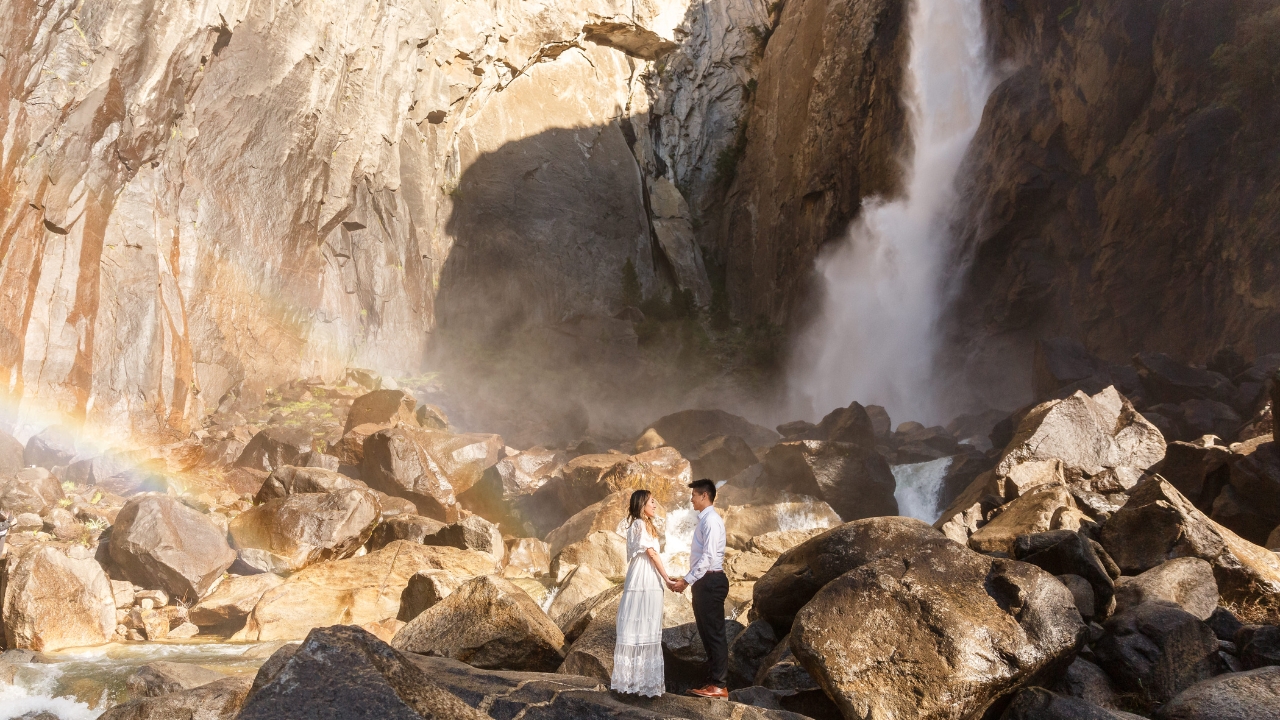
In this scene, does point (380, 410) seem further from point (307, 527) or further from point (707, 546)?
point (707, 546)

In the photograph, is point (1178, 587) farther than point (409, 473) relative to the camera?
No

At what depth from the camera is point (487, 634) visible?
6.70 m

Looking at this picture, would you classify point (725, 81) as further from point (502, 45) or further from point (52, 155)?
point (52, 155)

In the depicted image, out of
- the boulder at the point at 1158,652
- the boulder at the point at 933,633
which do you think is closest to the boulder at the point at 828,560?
the boulder at the point at 933,633

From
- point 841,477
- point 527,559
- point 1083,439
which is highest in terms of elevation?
point 1083,439

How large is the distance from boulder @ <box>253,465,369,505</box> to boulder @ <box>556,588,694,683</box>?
7933mm

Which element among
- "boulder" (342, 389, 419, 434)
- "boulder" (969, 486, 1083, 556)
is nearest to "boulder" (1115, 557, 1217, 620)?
"boulder" (969, 486, 1083, 556)

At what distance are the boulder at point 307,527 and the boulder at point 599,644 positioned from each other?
21.6 ft

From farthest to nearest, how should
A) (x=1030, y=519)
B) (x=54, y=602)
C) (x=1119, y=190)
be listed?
(x=1119, y=190) → (x=1030, y=519) → (x=54, y=602)

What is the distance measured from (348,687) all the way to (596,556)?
30.8 ft

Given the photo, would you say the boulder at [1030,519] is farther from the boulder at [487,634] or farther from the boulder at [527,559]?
the boulder at [527,559]

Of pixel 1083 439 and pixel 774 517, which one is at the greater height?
pixel 1083 439

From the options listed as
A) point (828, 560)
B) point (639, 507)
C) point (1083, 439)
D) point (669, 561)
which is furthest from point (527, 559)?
point (1083, 439)

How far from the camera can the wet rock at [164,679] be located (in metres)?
7.01
